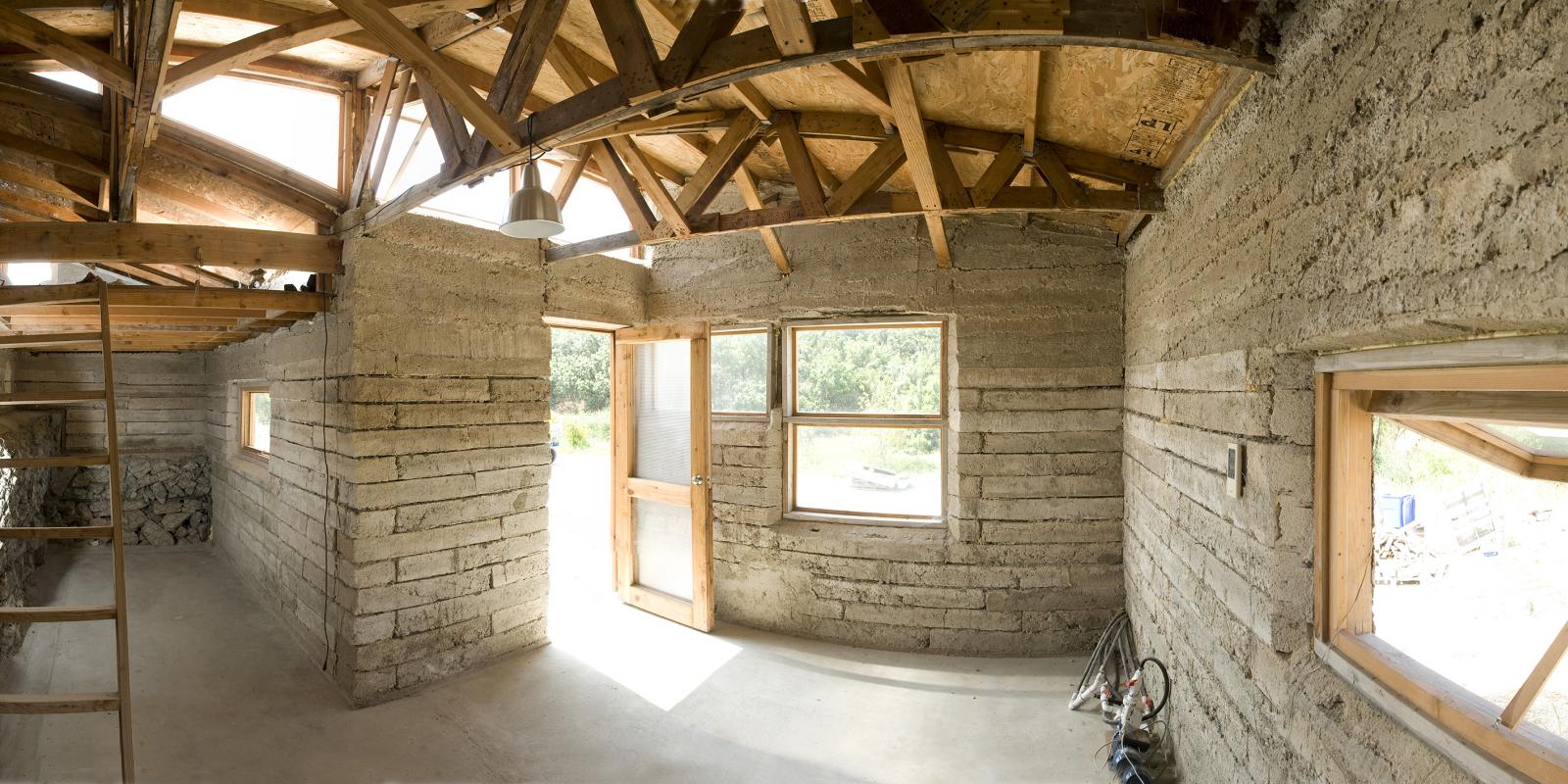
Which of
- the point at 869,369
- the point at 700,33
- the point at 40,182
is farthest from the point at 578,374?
the point at 700,33

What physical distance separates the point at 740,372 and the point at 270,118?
349 cm

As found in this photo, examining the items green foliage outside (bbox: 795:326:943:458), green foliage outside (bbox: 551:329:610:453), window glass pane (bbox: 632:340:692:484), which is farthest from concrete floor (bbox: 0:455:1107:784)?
green foliage outside (bbox: 551:329:610:453)

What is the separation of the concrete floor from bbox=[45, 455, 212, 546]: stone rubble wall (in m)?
3.15

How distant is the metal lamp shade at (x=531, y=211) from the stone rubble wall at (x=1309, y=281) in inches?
103

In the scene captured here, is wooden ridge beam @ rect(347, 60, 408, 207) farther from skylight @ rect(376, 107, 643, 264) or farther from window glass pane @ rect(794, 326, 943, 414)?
window glass pane @ rect(794, 326, 943, 414)

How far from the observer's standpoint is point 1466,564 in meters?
1.50

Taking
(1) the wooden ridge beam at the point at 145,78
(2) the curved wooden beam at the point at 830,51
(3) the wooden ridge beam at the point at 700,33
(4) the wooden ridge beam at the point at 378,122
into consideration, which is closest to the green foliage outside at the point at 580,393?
(4) the wooden ridge beam at the point at 378,122

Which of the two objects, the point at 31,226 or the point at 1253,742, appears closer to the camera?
the point at 1253,742

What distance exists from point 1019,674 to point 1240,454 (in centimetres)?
261

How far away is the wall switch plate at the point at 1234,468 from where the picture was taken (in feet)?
7.67

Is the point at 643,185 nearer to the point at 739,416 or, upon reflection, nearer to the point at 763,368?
the point at 763,368

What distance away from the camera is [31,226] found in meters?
3.17

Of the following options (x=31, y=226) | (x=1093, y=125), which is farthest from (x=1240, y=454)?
(x=31, y=226)

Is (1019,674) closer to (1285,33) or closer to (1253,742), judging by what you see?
(1253,742)
